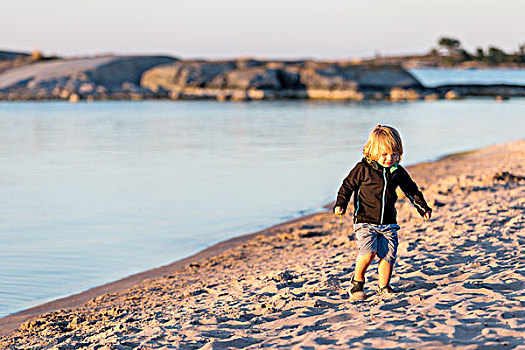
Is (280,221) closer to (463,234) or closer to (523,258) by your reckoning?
(463,234)

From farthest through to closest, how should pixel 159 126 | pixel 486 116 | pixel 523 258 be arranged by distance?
pixel 486 116 → pixel 159 126 → pixel 523 258

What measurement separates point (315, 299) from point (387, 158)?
1316 millimetres

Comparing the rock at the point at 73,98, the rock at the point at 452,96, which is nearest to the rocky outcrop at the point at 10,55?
the rock at the point at 73,98

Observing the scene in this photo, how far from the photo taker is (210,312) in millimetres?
5684

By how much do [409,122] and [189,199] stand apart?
24246 millimetres

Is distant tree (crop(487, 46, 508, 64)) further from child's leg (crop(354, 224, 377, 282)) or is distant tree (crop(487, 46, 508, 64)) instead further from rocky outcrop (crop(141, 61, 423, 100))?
child's leg (crop(354, 224, 377, 282))

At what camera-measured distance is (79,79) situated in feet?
225

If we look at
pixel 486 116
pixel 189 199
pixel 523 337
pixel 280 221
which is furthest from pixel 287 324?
pixel 486 116

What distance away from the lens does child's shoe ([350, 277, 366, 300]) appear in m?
5.45

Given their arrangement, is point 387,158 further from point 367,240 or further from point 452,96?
point 452,96

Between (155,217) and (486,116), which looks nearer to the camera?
(155,217)

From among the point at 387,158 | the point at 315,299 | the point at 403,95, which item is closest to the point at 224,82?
the point at 403,95

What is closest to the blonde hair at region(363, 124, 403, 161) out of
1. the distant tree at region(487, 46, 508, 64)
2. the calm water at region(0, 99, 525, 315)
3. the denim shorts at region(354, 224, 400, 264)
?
the denim shorts at region(354, 224, 400, 264)

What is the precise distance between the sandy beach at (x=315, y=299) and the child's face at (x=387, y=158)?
1.05 metres
